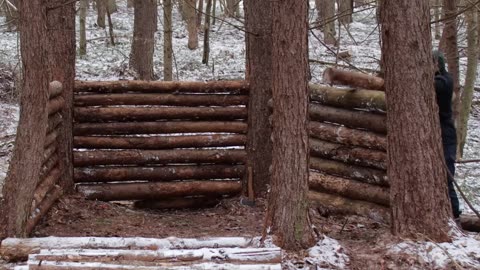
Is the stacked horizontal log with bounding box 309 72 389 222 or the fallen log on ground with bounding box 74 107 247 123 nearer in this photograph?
the stacked horizontal log with bounding box 309 72 389 222

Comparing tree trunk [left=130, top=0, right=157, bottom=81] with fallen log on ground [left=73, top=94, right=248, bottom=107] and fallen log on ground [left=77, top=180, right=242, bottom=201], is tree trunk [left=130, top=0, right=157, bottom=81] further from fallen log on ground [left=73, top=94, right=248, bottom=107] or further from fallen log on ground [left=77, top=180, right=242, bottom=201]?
fallen log on ground [left=77, top=180, right=242, bottom=201]

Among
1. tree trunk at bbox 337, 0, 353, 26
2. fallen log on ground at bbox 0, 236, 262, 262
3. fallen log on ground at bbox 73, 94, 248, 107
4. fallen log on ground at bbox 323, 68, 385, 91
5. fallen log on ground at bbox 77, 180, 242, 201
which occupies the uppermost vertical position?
tree trunk at bbox 337, 0, 353, 26

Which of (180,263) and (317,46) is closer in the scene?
(180,263)

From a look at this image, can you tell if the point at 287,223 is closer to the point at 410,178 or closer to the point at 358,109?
the point at 410,178

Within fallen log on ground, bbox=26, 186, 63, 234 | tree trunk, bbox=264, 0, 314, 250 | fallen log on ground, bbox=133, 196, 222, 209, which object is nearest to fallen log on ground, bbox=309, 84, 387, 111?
tree trunk, bbox=264, 0, 314, 250

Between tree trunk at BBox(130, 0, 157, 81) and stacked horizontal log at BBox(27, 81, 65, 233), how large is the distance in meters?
7.31

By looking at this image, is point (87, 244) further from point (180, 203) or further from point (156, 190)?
point (180, 203)

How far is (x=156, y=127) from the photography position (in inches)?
320

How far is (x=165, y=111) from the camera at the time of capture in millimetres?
8156

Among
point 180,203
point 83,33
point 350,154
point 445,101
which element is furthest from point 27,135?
point 83,33

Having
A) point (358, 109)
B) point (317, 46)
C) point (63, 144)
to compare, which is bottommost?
point (63, 144)

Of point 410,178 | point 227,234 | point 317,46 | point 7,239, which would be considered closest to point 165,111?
point 227,234

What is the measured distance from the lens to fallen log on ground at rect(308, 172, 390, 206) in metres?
6.80

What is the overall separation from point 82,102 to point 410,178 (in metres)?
4.70
